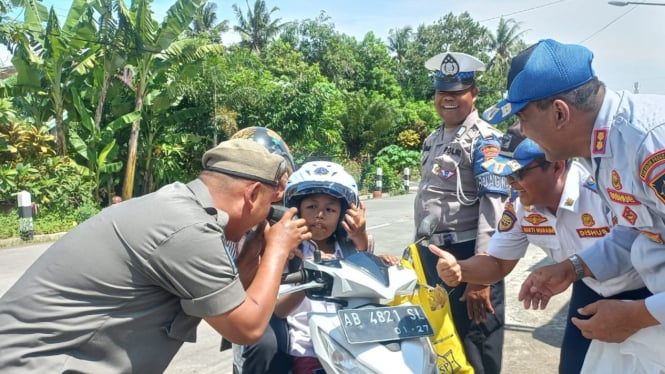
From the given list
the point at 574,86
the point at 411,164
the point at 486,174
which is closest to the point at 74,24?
the point at 486,174

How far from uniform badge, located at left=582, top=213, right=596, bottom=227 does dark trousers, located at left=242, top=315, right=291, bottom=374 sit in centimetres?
128

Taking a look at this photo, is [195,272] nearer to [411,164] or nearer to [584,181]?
[584,181]

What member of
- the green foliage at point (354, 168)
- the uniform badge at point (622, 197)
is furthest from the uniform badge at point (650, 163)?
the green foliage at point (354, 168)

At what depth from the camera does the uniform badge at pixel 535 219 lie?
2.31 metres

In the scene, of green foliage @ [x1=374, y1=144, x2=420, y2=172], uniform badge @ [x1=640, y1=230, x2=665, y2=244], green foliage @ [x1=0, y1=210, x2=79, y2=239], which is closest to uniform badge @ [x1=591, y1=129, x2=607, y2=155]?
uniform badge @ [x1=640, y1=230, x2=665, y2=244]

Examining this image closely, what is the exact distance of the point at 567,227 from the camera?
7.39ft

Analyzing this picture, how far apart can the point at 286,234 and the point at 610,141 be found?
1022 millimetres

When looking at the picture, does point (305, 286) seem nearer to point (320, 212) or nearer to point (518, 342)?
point (320, 212)

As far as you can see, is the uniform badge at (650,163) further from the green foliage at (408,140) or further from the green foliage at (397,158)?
the green foliage at (408,140)

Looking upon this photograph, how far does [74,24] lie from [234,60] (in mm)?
5905

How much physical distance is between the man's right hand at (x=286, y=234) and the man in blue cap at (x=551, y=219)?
1.92 ft

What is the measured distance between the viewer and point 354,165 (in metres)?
18.9

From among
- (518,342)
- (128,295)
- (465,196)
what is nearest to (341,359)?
(128,295)

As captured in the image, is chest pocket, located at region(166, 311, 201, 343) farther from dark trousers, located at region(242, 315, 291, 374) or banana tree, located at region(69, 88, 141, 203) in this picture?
banana tree, located at region(69, 88, 141, 203)
